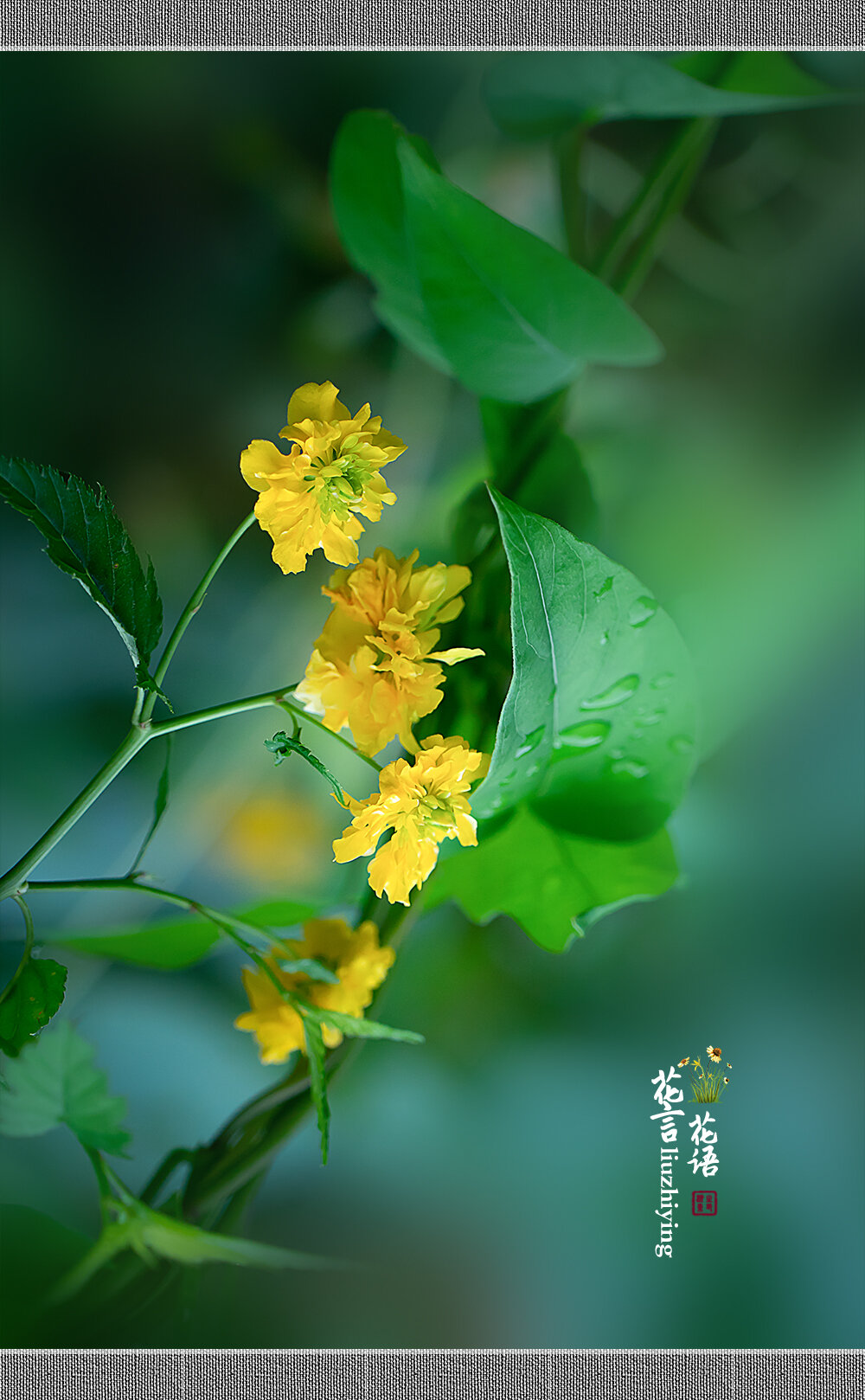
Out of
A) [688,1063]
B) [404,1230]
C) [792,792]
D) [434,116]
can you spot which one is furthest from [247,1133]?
[434,116]

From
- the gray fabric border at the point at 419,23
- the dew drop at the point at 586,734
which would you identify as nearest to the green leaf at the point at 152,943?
the dew drop at the point at 586,734

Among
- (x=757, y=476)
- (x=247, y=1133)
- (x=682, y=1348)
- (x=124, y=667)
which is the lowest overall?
(x=682, y=1348)

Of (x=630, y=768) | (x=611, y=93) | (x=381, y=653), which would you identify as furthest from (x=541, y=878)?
(x=611, y=93)

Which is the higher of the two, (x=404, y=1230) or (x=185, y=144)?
(x=185, y=144)

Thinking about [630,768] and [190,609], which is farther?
[630,768]

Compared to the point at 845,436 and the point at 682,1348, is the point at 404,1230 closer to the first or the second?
the point at 682,1348

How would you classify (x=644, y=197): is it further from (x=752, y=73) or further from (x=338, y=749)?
(x=338, y=749)

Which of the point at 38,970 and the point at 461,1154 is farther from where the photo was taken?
the point at 461,1154
